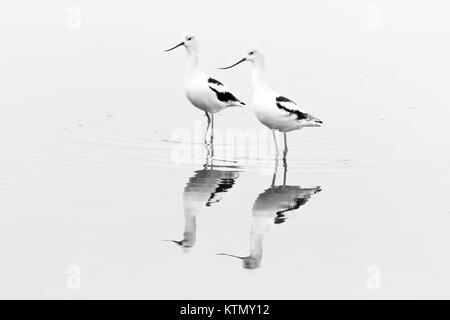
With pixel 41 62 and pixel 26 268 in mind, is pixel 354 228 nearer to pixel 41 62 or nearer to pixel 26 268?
pixel 26 268

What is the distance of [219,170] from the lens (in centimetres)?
1302

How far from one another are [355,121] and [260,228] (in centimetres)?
631

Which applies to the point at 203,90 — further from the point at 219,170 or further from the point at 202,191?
the point at 202,191

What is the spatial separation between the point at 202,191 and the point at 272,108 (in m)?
2.32

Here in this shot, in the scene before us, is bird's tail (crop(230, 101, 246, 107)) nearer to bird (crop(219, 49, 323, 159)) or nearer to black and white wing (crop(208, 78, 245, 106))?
A: black and white wing (crop(208, 78, 245, 106))

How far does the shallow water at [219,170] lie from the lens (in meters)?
9.22

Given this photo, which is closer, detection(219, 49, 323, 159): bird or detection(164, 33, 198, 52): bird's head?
detection(219, 49, 323, 159): bird

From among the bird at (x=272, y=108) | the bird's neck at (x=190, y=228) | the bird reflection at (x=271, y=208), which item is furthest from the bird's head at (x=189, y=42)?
the bird's neck at (x=190, y=228)

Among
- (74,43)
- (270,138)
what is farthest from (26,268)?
(74,43)

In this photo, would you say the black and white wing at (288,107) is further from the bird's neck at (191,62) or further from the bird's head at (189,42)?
the bird's head at (189,42)

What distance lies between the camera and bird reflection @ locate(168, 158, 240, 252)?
10242 millimetres

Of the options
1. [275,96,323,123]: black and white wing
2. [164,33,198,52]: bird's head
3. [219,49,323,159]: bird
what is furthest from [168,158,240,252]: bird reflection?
[164,33,198,52]: bird's head

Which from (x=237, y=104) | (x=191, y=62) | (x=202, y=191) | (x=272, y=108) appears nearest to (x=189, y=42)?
(x=191, y=62)

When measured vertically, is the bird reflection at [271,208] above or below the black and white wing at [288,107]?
below
